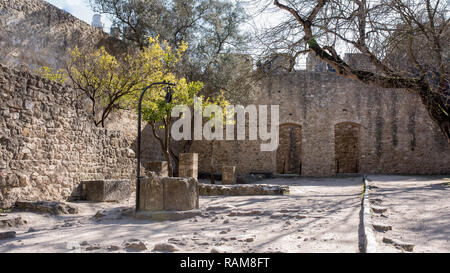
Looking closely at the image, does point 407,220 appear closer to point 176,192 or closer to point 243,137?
point 176,192

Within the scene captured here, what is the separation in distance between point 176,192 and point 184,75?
9544 millimetres

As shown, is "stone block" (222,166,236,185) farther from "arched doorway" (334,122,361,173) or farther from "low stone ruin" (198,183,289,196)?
"arched doorway" (334,122,361,173)

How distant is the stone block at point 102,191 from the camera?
7.42 meters

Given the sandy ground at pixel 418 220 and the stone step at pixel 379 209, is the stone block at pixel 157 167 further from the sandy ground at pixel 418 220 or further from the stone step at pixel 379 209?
the stone step at pixel 379 209

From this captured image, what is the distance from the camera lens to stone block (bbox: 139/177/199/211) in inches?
218

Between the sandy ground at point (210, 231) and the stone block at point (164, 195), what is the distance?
0.32 m

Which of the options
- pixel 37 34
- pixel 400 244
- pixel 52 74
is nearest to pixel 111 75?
pixel 52 74

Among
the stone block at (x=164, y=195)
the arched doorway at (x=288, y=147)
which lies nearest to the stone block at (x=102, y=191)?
the stone block at (x=164, y=195)

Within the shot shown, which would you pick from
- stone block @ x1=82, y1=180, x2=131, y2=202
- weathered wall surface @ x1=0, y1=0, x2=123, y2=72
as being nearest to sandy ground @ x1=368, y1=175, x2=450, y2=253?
stone block @ x1=82, y1=180, x2=131, y2=202

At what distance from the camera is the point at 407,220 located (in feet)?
15.9

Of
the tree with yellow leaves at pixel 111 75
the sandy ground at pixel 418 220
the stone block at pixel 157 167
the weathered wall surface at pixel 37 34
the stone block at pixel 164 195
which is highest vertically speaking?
the weathered wall surface at pixel 37 34

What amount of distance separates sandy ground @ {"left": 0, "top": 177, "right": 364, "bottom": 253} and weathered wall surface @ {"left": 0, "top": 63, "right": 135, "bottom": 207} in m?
0.96

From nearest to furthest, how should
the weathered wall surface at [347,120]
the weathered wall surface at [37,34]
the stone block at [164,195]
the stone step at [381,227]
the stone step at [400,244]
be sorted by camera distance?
the stone step at [400,244] < the stone step at [381,227] < the stone block at [164,195] < the weathered wall surface at [37,34] < the weathered wall surface at [347,120]
